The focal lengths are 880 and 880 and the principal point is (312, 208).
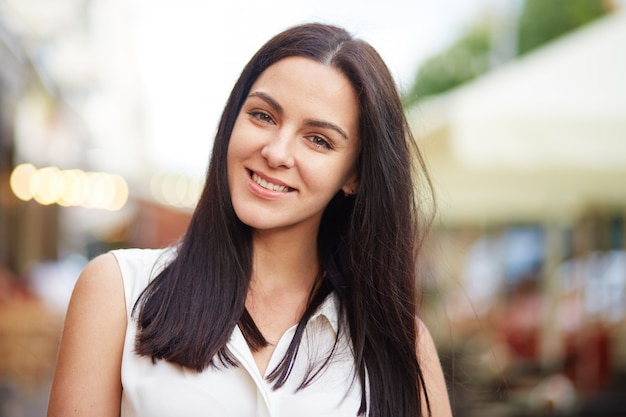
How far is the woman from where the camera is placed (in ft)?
6.57

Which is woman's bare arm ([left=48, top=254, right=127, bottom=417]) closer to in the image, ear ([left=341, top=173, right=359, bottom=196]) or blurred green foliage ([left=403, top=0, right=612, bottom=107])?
ear ([left=341, top=173, right=359, bottom=196])

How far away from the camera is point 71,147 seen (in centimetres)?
1612

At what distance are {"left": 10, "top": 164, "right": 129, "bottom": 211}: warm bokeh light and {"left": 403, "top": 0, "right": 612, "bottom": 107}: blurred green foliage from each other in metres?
17.5

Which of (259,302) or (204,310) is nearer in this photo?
(204,310)

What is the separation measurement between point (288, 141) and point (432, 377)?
773 millimetres

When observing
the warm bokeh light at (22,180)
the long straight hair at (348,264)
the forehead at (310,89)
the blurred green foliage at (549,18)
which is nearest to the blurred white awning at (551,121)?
the long straight hair at (348,264)

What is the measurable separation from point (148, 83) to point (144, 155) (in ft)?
14.6

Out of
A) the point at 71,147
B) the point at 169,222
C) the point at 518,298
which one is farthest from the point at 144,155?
the point at 518,298

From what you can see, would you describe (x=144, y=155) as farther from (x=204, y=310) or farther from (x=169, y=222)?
(x=204, y=310)

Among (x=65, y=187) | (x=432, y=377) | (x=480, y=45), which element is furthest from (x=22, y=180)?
(x=480, y=45)

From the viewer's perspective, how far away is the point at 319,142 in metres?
2.17

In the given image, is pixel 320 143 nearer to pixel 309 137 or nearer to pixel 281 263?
pixel 309 137

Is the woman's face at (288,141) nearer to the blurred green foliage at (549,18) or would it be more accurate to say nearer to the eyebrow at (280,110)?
the eyebrow at (280,110)

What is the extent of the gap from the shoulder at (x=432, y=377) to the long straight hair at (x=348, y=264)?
3 cm
